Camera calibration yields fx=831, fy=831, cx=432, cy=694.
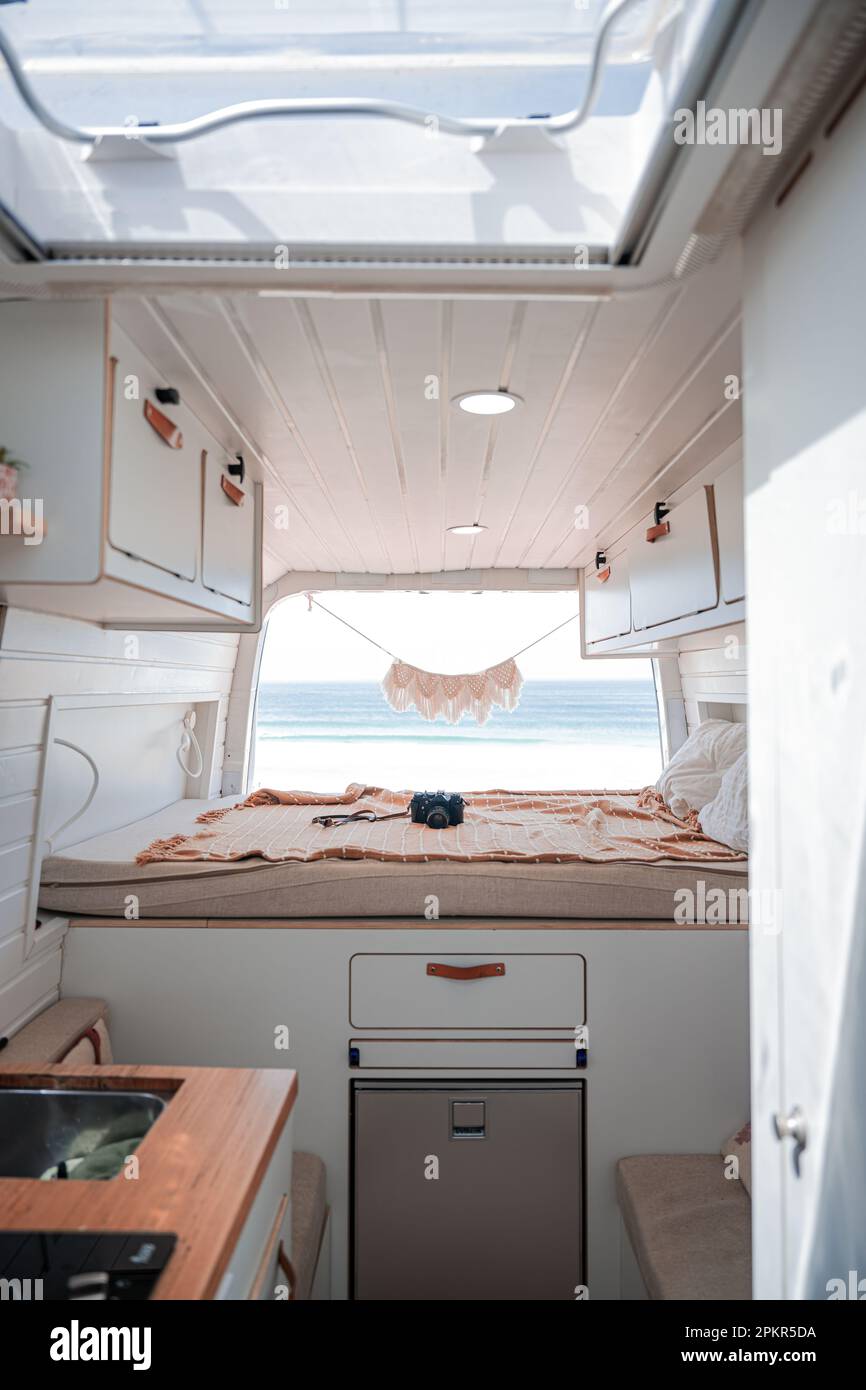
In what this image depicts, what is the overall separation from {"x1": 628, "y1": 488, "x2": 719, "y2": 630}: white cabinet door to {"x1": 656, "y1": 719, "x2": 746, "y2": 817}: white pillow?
526 millimetres

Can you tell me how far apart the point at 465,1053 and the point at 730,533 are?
4.61 feet

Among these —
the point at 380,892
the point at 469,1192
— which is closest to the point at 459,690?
the point at 380,892

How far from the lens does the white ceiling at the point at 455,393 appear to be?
1.39 meters

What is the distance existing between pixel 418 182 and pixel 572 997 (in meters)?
1.74

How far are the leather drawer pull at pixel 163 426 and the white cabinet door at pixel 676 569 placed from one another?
1.31 metres

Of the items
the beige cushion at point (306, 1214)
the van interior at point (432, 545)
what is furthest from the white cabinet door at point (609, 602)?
the beige cushion at point (306, 1214)

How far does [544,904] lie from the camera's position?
2.07m

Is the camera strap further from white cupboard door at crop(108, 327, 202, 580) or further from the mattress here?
white cupboard door at crop(108, 327, 202, 580)

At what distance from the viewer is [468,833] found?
8.40 feet

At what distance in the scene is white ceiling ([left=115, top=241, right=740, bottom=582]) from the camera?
1395mm

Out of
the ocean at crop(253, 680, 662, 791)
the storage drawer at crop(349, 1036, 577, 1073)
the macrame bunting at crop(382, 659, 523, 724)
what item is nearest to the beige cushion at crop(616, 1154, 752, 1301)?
the storage drawer at crop(349, 1036, 577, 1073)

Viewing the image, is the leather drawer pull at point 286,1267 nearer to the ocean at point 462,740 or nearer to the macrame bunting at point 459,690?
the macrame bunting at point 459,690

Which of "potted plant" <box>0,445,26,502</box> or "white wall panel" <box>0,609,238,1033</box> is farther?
"white wall panel" <box>0,609,238,1033</box>

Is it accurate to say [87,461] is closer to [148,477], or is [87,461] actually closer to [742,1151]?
[148,477]
